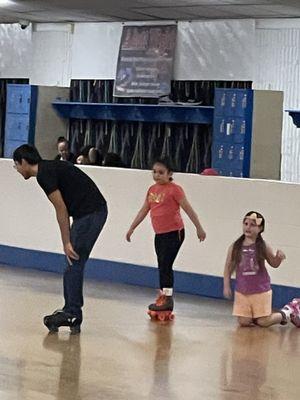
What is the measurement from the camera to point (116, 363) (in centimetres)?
687

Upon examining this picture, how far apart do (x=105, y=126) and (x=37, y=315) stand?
1014 cm

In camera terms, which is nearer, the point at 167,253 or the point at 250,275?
the point at 250,275

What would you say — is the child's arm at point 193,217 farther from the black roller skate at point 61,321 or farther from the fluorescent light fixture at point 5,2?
the fluorescent light fixture at point 5,2

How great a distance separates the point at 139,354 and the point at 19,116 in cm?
1199

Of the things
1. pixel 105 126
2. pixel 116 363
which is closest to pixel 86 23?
pixel 105 126

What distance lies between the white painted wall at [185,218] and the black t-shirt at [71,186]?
2273mm

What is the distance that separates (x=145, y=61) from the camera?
17.9 m

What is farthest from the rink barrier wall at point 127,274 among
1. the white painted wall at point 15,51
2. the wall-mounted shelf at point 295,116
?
the white painted wall at point 15,51

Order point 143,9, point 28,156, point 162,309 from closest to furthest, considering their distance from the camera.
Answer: point 28,156, point 162,309, point 143,9

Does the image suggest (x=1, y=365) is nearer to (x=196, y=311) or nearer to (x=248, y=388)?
(x=248, y=388)

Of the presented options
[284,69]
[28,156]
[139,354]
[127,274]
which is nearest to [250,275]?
[139,354]

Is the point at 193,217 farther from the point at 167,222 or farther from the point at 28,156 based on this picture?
the point at 28,156

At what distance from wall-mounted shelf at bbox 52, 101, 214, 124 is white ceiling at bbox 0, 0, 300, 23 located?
54.8 inches

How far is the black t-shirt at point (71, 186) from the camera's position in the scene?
7.64 metres
